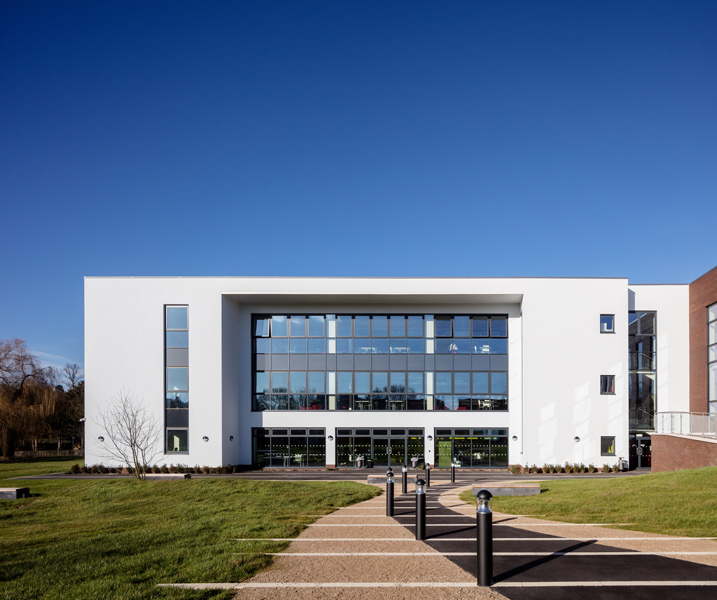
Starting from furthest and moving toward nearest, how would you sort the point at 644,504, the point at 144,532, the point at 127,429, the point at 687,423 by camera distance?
the point at 127,429
the point at 687,423
the point at 644,504
the point at 144,532

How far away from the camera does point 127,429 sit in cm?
2783

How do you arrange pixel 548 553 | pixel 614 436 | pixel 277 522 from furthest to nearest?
pixel 614 436 < pixel 277 522 < pixel 548 553

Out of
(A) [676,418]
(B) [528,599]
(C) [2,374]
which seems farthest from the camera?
(C) [2,374]

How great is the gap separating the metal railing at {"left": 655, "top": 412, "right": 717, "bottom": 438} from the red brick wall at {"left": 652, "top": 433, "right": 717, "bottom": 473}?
611 millimetres

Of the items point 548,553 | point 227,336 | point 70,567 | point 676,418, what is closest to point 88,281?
point 227,336

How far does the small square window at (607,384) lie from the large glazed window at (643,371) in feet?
5.52

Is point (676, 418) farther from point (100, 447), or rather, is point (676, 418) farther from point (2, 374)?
point (2, 374)

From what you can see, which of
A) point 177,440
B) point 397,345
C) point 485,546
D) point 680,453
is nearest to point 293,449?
point 177,440

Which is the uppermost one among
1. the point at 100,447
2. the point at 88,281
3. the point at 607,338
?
the point at 88,281

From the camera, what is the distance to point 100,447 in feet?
93.4

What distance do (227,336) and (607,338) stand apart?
20.5 meters

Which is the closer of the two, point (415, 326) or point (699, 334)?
point (699, 334)

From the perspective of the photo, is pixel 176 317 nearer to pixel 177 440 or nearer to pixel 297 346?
pixel 177 440

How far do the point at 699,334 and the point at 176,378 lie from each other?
90.8 feet
